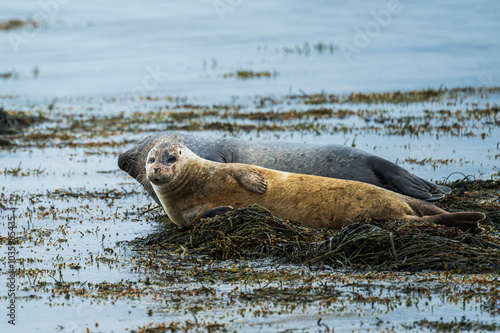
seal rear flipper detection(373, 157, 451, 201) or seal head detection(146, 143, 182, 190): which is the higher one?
seal head detection(146, 143, 182, 190)

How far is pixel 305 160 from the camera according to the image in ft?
33.0

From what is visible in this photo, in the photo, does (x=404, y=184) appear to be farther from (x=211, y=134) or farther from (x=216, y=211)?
(x=211, y=134)

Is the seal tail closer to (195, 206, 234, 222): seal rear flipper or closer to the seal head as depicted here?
(195, 206, 234, 222): seal rear flipper

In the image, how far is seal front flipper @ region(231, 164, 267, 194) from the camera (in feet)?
28.6

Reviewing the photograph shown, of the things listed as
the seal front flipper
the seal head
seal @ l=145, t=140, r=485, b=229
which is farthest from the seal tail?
the seal head

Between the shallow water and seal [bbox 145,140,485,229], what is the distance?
0.73 metres

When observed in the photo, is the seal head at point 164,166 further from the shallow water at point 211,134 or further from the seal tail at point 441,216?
the seal tail at point 441,216

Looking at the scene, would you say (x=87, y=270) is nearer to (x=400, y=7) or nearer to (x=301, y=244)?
(x=301, y=244)

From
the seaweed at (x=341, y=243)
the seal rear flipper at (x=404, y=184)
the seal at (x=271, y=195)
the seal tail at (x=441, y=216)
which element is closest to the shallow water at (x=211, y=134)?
the seaweed at (x=341, y=243)

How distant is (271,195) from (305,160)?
1476 millimetres

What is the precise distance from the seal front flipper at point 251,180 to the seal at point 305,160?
4.29 ft

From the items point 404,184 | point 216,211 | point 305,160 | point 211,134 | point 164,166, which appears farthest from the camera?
point 211,134

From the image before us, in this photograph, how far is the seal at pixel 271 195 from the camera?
8391 millimetres

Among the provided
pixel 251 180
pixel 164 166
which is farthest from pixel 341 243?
pixel 164 166
